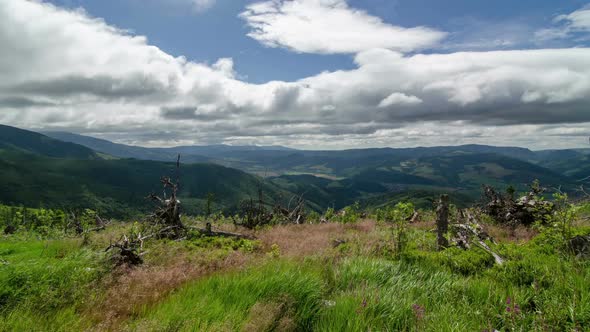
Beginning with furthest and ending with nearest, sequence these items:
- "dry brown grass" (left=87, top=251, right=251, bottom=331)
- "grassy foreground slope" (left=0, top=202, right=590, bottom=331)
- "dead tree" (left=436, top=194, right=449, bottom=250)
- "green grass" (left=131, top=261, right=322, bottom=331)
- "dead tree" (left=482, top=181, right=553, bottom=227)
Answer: "dead tree" (left=482, top=181, right=553, bottom=227), "dead tree" (left=436, top=194, right=449, bottom=250), "dry brown grass" (left=87, top=251, right=251, bottom=331), "grassy foreground slope" (left=0, top=202, right=590, bottom=331), "green grass" (left=131, top=261, right=322, bottom=331)

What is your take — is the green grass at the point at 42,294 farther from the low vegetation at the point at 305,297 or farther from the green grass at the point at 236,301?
the green grass at the point at 236,301

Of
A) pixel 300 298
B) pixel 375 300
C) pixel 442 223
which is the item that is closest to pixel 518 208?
pixel 442 223

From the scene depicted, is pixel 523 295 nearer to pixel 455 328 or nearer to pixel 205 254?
pixel 455 328

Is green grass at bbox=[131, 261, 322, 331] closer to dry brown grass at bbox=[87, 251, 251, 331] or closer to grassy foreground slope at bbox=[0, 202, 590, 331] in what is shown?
grassy foreground slope at bbox=[0, 202, 590, 331]

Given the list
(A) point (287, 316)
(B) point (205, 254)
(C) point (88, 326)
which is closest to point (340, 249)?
(B) point (205, 254)

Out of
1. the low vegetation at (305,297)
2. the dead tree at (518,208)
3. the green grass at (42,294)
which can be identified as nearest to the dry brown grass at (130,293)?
the low vegetation at (305,297)

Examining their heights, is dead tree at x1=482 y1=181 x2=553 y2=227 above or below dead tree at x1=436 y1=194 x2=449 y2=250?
below

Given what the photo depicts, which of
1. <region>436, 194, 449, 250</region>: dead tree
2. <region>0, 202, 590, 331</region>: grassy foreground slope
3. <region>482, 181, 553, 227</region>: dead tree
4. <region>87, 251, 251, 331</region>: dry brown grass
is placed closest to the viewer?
<region>0, 202, 590, 331</region>: grassy foreground slope

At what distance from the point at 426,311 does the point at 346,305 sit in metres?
1.49

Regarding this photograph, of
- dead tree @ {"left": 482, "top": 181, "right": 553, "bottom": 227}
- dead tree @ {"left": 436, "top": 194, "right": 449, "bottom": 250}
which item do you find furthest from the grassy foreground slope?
dead tree @ {"left": 482, "top": 181, "right": 553, "bottom": 227}

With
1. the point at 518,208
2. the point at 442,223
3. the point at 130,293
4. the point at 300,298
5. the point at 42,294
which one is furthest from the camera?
the point at 518,208

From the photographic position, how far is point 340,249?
11.5m

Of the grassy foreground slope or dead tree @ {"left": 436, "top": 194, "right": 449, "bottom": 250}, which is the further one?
dead tree @ {"left": 436, "top": 194, "right": 449, "bottom": 250}

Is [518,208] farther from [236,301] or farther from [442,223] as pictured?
[236,301]
